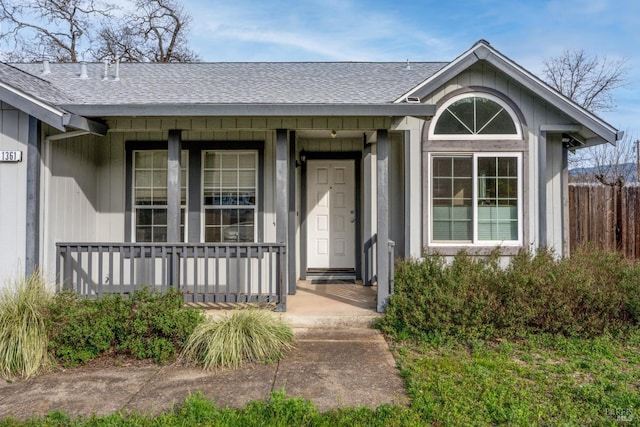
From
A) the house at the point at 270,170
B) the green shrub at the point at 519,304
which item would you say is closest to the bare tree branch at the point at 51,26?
the house at the point at 270,170

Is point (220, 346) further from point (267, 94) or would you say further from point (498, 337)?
point (267, 94)

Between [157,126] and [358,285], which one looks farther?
[358,285]

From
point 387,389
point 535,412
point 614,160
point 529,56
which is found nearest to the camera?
point 535,412

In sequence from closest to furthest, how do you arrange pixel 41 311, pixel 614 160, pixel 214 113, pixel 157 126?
pixel 41 311, pixel 214 113, pixel 157 126, pixel 614 160

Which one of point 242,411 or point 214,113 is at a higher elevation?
point 214,113

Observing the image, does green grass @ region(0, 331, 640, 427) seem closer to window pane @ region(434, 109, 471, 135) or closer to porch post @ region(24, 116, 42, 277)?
porch post @ region(24, 116, 42, 277)

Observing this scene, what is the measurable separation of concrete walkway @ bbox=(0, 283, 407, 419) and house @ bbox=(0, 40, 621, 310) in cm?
124

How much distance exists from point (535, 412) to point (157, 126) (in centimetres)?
524

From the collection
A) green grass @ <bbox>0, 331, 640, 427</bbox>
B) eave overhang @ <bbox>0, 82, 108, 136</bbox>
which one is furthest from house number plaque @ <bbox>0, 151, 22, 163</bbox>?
green grass @ <bbox>0, 331, 640, 427</bbox>

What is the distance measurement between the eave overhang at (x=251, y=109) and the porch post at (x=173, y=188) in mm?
511

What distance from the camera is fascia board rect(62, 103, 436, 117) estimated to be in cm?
523

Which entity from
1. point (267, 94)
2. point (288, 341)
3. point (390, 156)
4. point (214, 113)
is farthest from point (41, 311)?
point (390, 156)

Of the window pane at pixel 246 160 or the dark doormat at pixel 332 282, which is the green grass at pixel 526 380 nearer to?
the dark doormat at pixel 332 282

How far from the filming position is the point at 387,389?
11.5 ft
